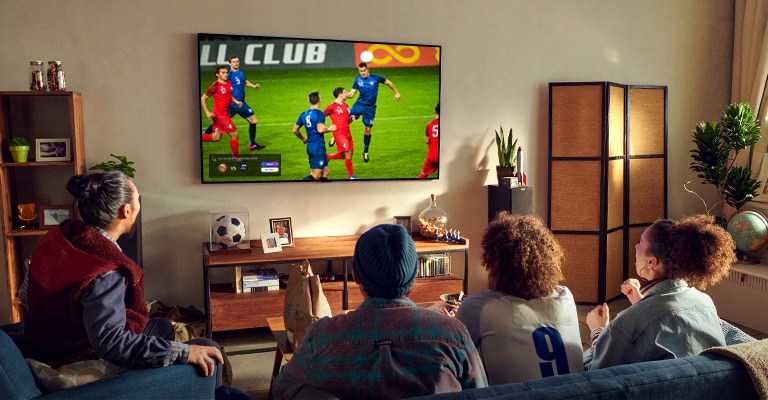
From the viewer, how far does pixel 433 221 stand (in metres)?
4.82

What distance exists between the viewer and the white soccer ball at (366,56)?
184 inches

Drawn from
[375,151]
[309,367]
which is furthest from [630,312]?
[375,151]

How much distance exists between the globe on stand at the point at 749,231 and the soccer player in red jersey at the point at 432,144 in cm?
225

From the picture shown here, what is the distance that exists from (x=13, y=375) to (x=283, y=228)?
2.73 m

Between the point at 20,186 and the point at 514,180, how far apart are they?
3.38 m

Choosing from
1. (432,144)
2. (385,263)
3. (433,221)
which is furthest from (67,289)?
(432,144)

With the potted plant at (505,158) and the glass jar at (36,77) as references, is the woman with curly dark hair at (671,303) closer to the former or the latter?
the potted plant at (505,158)

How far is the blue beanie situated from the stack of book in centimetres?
258

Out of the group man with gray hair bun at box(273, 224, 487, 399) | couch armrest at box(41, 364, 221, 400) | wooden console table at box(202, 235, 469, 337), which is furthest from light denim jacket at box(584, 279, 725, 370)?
wooden console table at box(202, 235, 469, 337)

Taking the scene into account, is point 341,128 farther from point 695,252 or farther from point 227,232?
point 695,252

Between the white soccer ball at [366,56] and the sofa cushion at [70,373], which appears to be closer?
the sofa cushion at [70,373]

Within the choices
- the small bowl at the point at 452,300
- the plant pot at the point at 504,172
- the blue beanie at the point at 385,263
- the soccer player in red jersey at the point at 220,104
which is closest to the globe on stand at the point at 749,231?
the plant pot at the point at 504,172

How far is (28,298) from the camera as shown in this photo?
7.02ft

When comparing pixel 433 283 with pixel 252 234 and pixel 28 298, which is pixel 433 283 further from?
pixel 28 298
